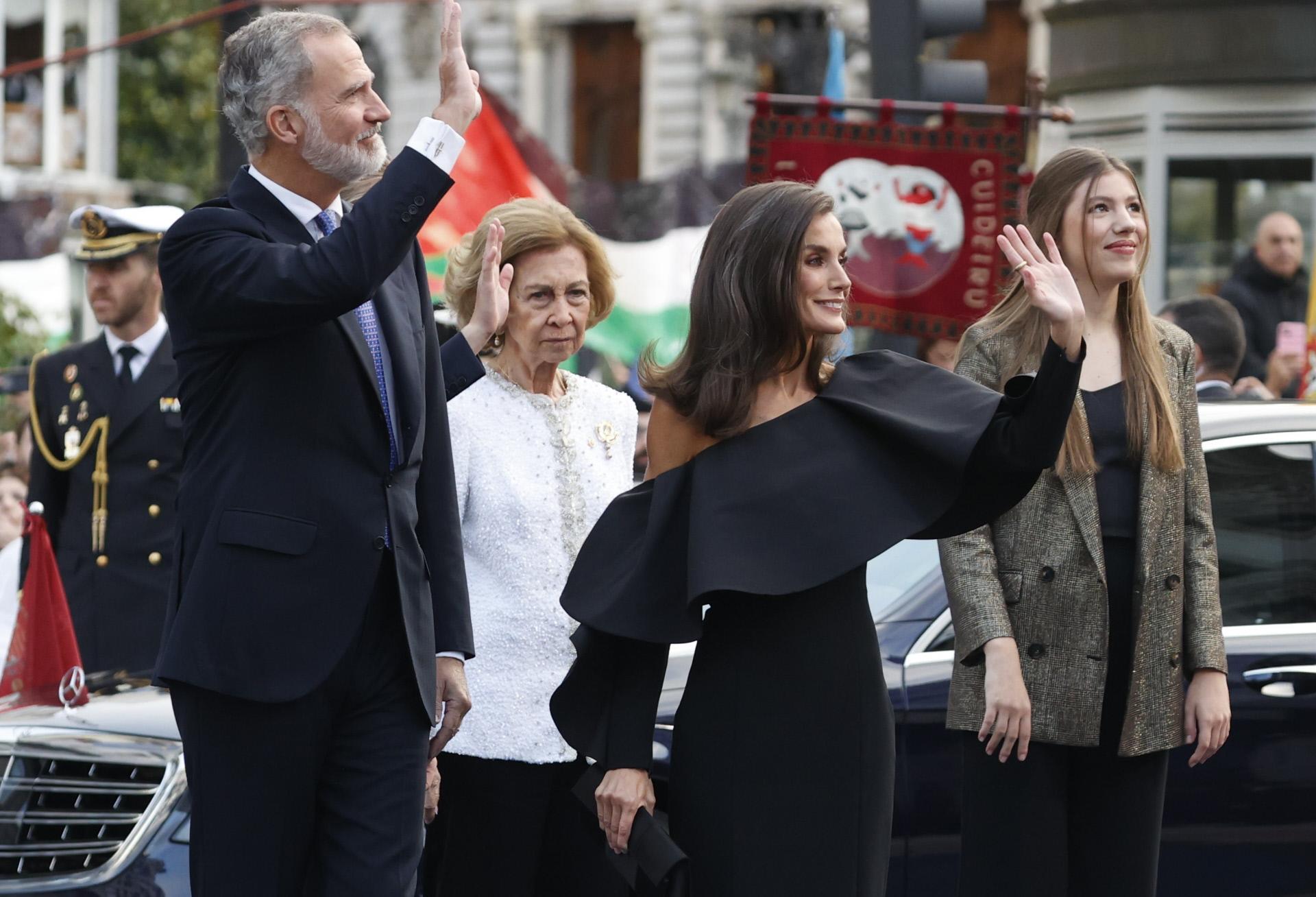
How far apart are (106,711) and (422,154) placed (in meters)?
2.25

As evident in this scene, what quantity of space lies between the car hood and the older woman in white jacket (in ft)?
2.74

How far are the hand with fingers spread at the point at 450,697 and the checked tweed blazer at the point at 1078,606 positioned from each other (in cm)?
99

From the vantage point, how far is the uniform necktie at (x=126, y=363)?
6387 mm

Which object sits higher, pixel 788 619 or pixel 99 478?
pixel 99 478

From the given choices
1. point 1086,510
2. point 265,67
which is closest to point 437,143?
point 265,67

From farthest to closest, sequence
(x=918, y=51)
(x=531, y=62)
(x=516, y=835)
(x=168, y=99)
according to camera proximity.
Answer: (x=168, y=99), (x=531, y=62), (x=918, y=51), (x=516, y=835)

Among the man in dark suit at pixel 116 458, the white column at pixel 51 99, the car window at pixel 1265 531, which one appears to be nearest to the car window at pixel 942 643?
the car window at pixel 1265 531

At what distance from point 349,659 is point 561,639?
38.3 inches

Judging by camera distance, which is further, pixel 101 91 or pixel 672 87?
pixel 101 91

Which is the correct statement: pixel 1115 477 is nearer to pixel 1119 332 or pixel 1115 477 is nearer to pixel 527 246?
pixel 1119 332

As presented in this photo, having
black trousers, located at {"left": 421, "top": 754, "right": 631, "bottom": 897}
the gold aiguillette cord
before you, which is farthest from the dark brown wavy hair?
the gold aiguillette cord

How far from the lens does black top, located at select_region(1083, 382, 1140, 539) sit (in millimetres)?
3850

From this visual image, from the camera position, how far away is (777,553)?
3.33m

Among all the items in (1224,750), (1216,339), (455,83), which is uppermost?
(455,83)
